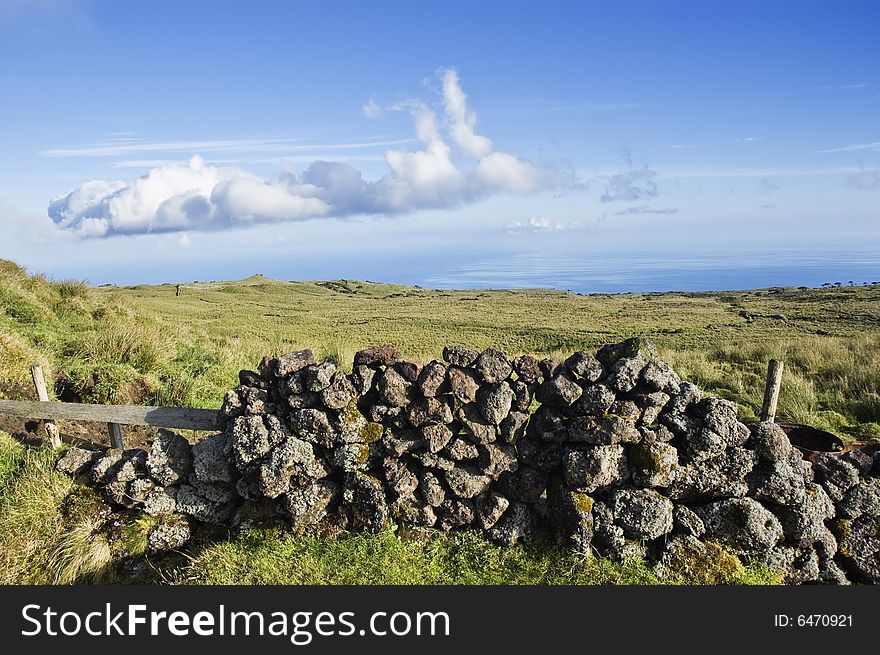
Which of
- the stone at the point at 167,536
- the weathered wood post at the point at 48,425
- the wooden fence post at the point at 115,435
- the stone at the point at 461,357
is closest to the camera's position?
the stone at the point at 461,357

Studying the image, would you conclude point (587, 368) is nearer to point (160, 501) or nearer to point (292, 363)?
point (292, 363)

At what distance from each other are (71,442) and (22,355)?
3.78 meters

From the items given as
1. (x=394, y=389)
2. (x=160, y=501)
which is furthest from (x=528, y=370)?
(x=160, y=501)

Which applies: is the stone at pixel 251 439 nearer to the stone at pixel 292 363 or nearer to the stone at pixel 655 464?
the stone at pixel 292 363

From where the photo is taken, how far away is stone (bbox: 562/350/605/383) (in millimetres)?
6492

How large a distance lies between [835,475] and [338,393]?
572 centimetres

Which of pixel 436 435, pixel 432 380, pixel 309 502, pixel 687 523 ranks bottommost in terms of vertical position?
pixel 687 523

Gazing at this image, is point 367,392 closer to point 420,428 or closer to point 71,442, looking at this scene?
point 420,428

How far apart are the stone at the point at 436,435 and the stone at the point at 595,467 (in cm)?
136

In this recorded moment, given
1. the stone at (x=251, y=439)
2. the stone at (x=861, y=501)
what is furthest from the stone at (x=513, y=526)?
A: the stone at (x=861, y=501)

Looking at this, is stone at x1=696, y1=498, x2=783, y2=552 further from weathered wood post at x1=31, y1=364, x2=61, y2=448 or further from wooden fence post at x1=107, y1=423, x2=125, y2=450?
weathered wood post at x1=31, y1=364, x2=61, y2=448

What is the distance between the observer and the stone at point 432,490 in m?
6.59

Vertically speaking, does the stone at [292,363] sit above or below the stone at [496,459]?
above

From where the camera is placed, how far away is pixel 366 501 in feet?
21.8
